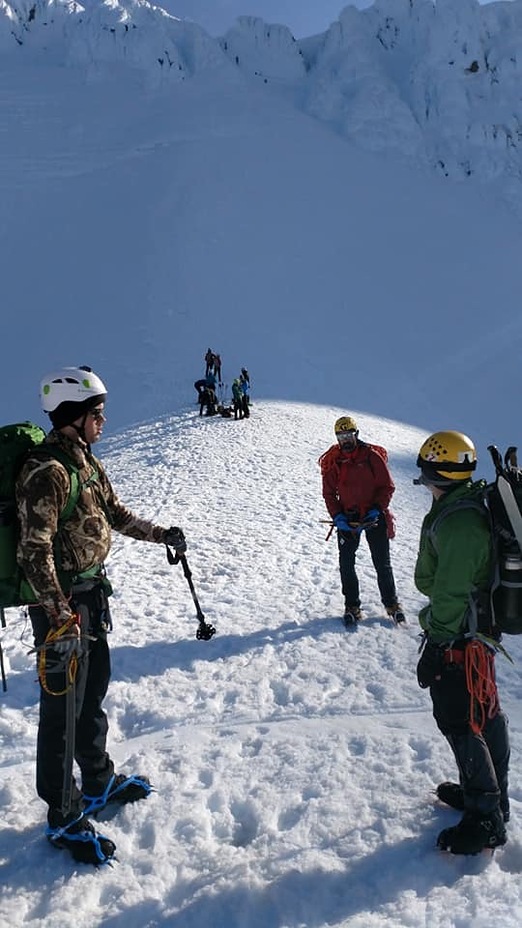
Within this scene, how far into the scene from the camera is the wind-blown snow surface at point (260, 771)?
10.1 ft

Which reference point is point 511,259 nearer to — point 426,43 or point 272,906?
point 426,43

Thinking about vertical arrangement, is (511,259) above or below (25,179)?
below

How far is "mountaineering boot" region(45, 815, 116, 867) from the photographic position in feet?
10.8

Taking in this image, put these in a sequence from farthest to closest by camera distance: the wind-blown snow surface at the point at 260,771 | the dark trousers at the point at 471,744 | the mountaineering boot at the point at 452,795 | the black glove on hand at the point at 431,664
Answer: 1. the mountaineering boot at the point at 452,795
2. the black glove on hand at the point at 431,664
3. the dark trousers at the point at 471,744
4. the wind-blown snow surface at the point at 260,771

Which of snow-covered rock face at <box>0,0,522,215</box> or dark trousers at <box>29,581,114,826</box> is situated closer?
dark trousers at <box>29,581,114,826</box>

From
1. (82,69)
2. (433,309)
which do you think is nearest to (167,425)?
(433,309)

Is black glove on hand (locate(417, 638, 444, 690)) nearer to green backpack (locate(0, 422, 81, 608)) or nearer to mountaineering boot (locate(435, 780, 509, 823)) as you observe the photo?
mountaineering boot (locate(435, 780, 509, 823))

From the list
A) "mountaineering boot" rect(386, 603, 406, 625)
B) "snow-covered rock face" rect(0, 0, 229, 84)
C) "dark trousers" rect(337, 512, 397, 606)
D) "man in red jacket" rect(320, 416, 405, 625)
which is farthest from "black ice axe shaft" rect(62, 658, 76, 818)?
"snow-covered rock face" rect(0, 0, 229, 84)

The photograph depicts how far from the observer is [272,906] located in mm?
3080

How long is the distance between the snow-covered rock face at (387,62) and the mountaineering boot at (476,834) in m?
68.4

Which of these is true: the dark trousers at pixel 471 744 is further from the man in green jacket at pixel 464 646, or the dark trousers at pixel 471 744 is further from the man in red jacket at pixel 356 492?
the man in red jacket at pixel 356 492

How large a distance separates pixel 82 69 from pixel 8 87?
8324mm

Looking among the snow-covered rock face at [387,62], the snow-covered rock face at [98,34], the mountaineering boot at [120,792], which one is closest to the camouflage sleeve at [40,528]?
the mountaineering boot at [120,792]

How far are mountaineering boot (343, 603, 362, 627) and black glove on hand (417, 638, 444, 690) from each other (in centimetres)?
341
